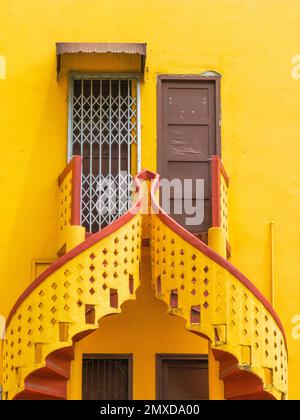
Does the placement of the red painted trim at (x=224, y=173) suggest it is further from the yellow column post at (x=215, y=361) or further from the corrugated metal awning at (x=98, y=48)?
the corrugated metal awning at (x=98, y=48)

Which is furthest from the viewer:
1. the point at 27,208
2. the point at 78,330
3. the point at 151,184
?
the point at 27,208

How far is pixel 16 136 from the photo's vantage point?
46.3 feet

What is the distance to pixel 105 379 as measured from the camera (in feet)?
44.9

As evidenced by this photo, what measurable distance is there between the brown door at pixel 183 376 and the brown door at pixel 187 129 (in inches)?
63.6

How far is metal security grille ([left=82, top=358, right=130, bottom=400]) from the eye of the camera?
44.7 ft

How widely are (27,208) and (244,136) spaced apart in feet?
8.90

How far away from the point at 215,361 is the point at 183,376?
0.85 metres

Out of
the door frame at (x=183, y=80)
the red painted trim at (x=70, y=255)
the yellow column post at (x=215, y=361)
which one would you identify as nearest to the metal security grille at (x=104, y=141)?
the door frame at (x=183, y=80)

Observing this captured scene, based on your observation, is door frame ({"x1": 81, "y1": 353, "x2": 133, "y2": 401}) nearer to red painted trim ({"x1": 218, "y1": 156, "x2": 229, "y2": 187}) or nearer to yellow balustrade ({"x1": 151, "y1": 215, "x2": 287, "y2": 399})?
yellow balustrade ({"x1": 151, "y1": 215, "x2": 287, "y2": 399})

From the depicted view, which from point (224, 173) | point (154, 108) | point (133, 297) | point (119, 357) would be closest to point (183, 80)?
point (154, 108)

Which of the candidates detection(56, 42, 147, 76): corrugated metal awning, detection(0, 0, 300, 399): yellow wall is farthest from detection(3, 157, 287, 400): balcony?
detection(56, 42, 147, 76): corrugated metal awning
